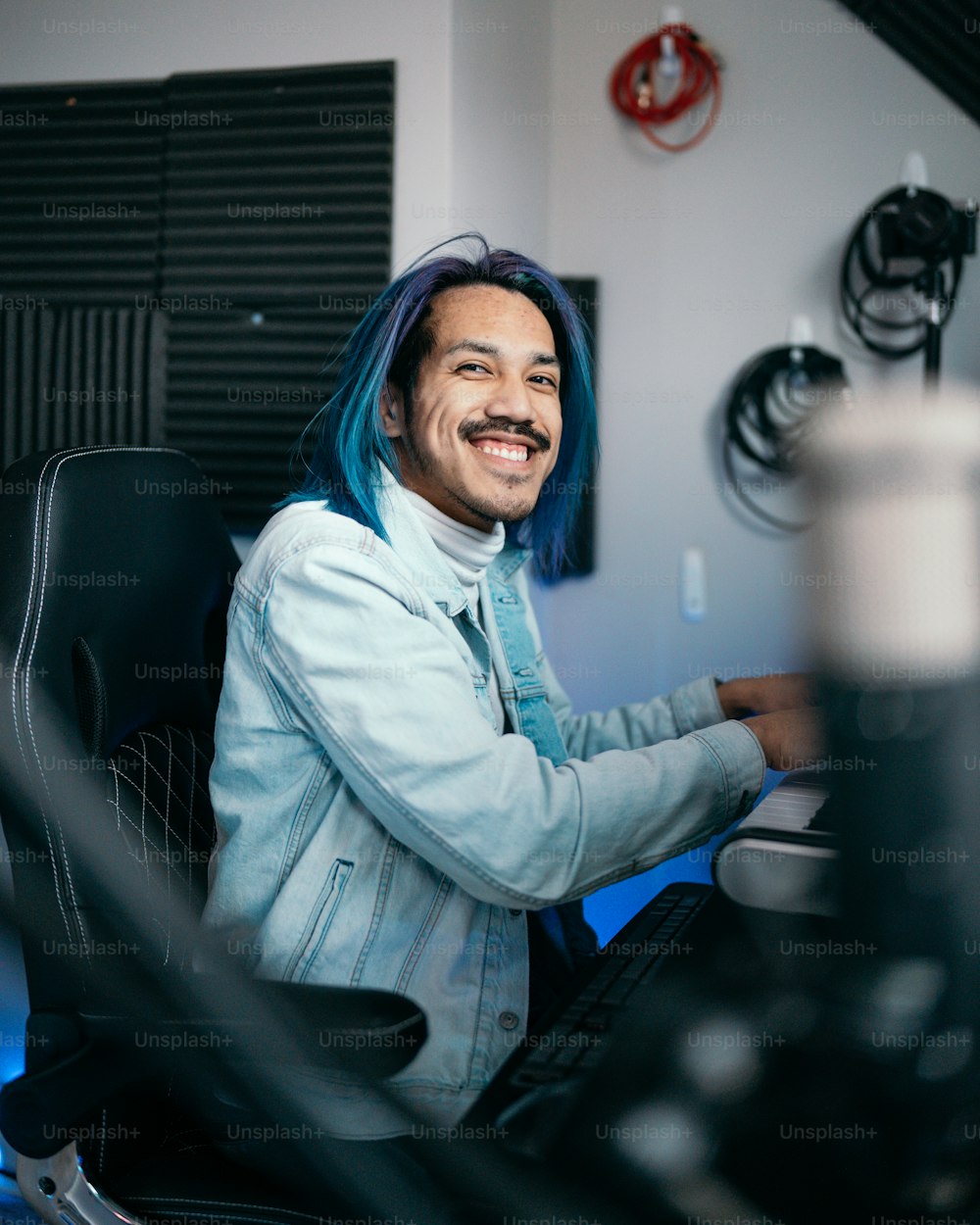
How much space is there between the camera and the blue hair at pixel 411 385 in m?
1.46

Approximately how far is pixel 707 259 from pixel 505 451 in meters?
2.09

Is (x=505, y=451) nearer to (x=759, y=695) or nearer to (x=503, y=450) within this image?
(x=503, y=450)

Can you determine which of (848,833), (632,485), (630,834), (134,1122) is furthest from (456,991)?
(632,485)

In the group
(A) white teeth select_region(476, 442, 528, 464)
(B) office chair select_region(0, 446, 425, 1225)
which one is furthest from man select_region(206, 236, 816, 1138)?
(B) office chair select_region(0, 446, 425, 1225)

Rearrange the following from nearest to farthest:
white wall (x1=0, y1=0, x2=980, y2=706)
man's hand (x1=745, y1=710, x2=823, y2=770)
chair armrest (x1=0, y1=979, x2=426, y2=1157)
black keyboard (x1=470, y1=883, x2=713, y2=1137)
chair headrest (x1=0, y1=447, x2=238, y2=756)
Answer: chair armrest (x1=0, y1=979, x2=426, y2=1157) → black keyboard (x1=470, y1=883, x2=713, y2=1137) → chair headrest (x1=0, y1=447, x2=238, y2=756) → man's hand (x1=745, y1=710, x2=823, y2=770) → white wall (x1=0, y1=0, x2=980, y2=706)

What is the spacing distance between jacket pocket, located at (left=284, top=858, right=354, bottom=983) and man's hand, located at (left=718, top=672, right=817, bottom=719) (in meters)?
0.70

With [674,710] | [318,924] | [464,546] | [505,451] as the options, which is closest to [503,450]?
[505,451]

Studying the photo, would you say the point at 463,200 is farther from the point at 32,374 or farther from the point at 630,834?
the point at 630,834

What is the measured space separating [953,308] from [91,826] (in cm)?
308

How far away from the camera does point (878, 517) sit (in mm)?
622

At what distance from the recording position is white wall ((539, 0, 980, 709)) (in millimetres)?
3188

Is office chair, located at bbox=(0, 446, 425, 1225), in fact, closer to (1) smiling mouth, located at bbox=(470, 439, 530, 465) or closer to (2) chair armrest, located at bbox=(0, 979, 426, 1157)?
(2) chair armrest, located at bbox=(0, 979, 426, 1157)

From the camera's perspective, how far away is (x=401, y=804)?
1.14 m

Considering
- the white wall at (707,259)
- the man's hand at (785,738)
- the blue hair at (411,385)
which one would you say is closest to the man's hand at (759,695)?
the man's hand at (785,738)
